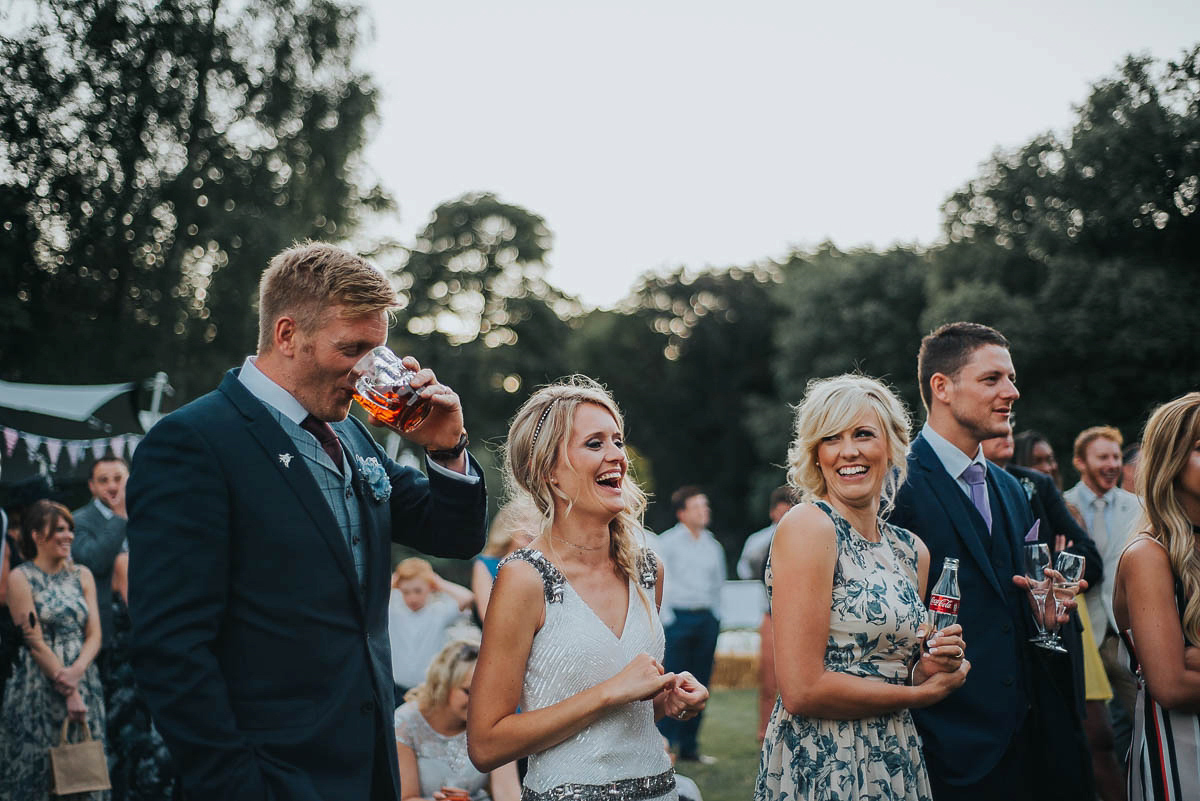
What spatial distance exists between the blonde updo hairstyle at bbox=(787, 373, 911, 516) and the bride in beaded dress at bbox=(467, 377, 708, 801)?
59cm

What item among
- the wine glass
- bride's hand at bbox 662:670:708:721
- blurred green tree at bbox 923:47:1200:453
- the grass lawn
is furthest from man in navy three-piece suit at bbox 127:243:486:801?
blurred green tree at bbox 923:47:1200:453

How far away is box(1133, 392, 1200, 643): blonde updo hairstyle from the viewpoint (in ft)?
10.5

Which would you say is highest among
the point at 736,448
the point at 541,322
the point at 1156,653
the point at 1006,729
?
the point at 541,322


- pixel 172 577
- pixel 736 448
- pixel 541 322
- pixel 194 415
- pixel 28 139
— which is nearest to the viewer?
pixel 172 577

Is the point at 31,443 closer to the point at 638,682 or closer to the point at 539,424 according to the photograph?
the point at 539,424

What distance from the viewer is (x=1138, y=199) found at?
23.4m

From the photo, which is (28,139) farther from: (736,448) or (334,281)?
(736,448)

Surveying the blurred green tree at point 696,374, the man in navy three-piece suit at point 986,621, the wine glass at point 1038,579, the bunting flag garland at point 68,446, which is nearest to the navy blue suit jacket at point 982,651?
the man in navy three-piece suit at point 986,621

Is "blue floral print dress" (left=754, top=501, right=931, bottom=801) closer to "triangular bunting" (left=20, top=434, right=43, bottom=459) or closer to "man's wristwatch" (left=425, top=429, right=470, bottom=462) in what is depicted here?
"man's wristwatch" (left=425, top=429, right=470, bottom=462)

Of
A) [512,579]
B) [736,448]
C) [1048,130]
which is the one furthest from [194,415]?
[736,448]

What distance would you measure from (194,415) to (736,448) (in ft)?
130

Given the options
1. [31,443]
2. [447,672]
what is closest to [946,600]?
[447,672]

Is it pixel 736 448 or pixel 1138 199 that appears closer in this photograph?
pixel 1138 199

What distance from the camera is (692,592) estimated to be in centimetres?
1036
